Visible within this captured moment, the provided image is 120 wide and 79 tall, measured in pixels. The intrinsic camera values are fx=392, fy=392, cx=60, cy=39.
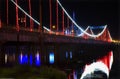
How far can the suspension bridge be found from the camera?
1534 centimetres

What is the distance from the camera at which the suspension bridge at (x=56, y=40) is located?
15344mm

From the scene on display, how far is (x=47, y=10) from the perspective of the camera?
18094 millimetres

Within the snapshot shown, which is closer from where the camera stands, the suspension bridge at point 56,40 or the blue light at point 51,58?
the suspension bridge at point 56,40

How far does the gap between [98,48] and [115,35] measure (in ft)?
9.82

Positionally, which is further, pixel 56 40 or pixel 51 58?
pixel 56 40

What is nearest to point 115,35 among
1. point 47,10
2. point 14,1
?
point 47,10

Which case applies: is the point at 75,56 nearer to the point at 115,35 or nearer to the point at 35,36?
the point at 115,35

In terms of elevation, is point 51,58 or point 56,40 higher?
point 56,40

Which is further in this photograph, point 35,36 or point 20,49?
point 20,49

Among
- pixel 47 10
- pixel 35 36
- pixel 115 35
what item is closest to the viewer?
pixel 115 35

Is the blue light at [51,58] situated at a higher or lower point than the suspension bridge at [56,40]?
lower

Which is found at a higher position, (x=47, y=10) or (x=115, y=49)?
(x=47, y=10)

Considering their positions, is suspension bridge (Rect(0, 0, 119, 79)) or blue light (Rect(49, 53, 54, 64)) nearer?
suspension bridge (Rect(0, 0, 119, 79))

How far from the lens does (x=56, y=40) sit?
1889 centimetres
